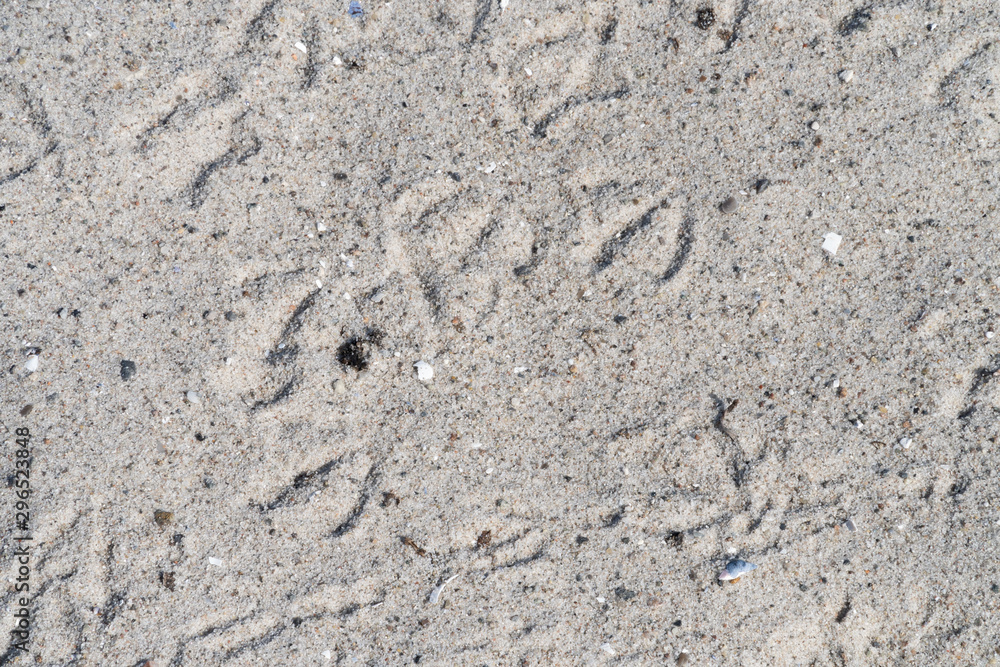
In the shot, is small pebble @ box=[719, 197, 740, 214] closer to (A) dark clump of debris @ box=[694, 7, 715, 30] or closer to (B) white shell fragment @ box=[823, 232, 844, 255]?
(B) white shell fragment @ box=[823, 232, 844, 255]

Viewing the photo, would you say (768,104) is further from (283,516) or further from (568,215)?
(283,516)

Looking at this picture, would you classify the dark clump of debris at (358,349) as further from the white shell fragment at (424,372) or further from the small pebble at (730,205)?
the small pebble at (730,205)

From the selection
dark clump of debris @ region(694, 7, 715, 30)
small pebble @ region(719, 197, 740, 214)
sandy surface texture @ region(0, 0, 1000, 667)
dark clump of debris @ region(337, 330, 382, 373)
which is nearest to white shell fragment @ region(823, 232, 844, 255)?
sandy surface texture @ region(0, 0, 1000, 667)

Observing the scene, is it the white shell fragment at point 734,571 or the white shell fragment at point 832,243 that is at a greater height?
the white shell fragment at point 832,243

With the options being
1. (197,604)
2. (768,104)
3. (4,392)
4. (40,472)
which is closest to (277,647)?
(197,604)

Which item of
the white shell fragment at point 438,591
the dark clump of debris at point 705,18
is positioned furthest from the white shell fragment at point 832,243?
the white shell fragment at point 438,591

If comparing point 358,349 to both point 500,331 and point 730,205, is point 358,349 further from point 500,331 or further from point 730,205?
point 730,205

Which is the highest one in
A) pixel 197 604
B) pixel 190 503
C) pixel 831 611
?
pixel 190 503
